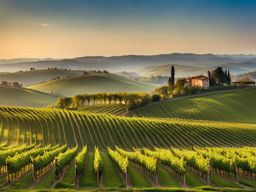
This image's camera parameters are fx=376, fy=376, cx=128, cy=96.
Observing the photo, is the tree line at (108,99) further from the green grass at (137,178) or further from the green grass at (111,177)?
the green grass at (137,178)

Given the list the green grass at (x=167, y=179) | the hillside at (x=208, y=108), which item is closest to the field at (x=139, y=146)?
the green grass at (x=167, y=179)

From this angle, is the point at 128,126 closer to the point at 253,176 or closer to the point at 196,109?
the point at 253,176

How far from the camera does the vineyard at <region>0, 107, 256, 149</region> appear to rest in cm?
9550

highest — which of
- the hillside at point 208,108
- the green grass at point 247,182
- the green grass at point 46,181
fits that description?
the green grass at point 46,181

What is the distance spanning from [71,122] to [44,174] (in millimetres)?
58453

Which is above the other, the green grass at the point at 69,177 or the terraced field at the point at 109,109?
the green grass at the point at 69,177

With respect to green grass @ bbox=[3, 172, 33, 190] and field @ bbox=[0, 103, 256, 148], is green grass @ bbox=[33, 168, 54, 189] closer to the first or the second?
green grass @ bbox=[3, 172, 33, 190]

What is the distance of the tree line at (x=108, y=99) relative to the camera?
172 metres

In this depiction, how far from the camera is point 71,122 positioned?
10894 cm

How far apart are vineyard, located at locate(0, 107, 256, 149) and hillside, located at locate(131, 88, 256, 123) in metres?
44.5

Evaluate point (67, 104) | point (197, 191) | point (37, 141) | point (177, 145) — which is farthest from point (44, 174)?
point (67, 104)

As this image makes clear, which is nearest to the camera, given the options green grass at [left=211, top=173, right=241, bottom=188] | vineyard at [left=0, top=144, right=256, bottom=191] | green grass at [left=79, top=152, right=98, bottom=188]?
green grass at [left=79, top=152, right=98, bottom=188]

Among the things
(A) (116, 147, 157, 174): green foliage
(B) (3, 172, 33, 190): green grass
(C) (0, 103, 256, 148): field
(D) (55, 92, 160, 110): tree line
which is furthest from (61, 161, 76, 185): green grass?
(D) (55, 92, 160, 110): tree line

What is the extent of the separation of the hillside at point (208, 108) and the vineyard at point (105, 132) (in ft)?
146
